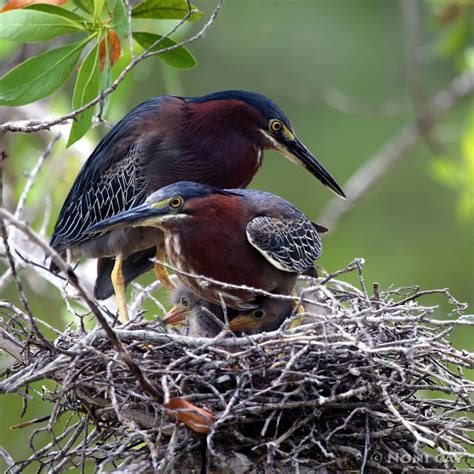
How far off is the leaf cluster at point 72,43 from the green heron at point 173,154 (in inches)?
23.6

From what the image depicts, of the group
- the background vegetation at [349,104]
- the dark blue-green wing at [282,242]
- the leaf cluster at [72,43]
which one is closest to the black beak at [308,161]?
the dark blue-green wing at [282,242]

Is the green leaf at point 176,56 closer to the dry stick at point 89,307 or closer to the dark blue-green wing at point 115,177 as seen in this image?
the dark blue-green wing at point 115,177

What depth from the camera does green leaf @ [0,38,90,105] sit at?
2.74 meters

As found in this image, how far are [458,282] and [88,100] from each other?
15.9 feet

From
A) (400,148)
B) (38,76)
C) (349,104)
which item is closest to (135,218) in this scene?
(38,76)

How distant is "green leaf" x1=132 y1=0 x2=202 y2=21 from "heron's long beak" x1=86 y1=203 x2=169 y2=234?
57cm

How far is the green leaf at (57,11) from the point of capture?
2799mm

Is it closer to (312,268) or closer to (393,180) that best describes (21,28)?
(312,268)

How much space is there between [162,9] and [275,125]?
0.71 m

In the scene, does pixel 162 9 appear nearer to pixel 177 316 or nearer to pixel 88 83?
pixel 88 83

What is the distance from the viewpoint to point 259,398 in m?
2.62

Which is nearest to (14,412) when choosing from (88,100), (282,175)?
(282,175)

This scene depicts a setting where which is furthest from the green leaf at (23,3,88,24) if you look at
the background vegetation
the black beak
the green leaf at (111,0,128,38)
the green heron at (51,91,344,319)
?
the background vegetation

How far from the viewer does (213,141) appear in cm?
354
